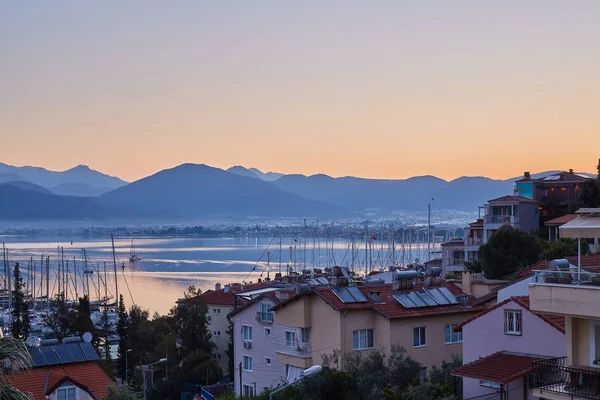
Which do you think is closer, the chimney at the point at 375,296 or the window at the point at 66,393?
the window at the point at 66,393

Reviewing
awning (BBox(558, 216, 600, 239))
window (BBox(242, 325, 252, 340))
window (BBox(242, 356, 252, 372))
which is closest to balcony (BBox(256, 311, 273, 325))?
window (BBox(242, 325, 252, 340))

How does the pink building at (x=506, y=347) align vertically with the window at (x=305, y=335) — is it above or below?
above

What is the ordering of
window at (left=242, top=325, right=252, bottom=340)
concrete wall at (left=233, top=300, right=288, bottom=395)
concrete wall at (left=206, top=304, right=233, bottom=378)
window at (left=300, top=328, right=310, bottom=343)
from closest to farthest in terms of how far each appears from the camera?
window at (left=300, top=328, right=310, bottom=343) → concrete wall at (left=233, top=300, right=288, bottom=395) → window at (left=242, top=325, right=252, bottom=340) → concrete wall at (left=206, top=304, right=233, bottom=378)

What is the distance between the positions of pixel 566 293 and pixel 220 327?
44086 millimetres

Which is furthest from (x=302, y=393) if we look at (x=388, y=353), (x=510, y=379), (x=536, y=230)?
(x=536, y=230)

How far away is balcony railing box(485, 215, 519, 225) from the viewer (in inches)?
2275

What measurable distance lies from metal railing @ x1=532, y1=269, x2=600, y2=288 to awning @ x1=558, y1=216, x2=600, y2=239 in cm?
63

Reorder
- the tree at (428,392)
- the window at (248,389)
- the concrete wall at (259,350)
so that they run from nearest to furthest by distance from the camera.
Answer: the tree at (428,392)
the concrete wall at (259,350)
the window at (248,389)

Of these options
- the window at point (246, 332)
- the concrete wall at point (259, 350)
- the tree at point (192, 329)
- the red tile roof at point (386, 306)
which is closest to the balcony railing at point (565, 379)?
the red tile roof at point (386, 306)

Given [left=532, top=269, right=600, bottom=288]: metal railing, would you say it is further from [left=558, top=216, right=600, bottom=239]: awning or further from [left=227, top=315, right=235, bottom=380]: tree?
[left=227, top=315, right=235, bottom=380]: tree

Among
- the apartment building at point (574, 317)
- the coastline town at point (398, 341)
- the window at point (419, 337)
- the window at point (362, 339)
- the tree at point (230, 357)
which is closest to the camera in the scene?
the apartment building at point (574, 317)

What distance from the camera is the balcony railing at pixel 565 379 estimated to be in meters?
13.9

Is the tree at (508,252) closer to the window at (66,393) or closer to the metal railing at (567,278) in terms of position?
the window at (66,393)

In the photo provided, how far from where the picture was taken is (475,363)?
18.9 metres
